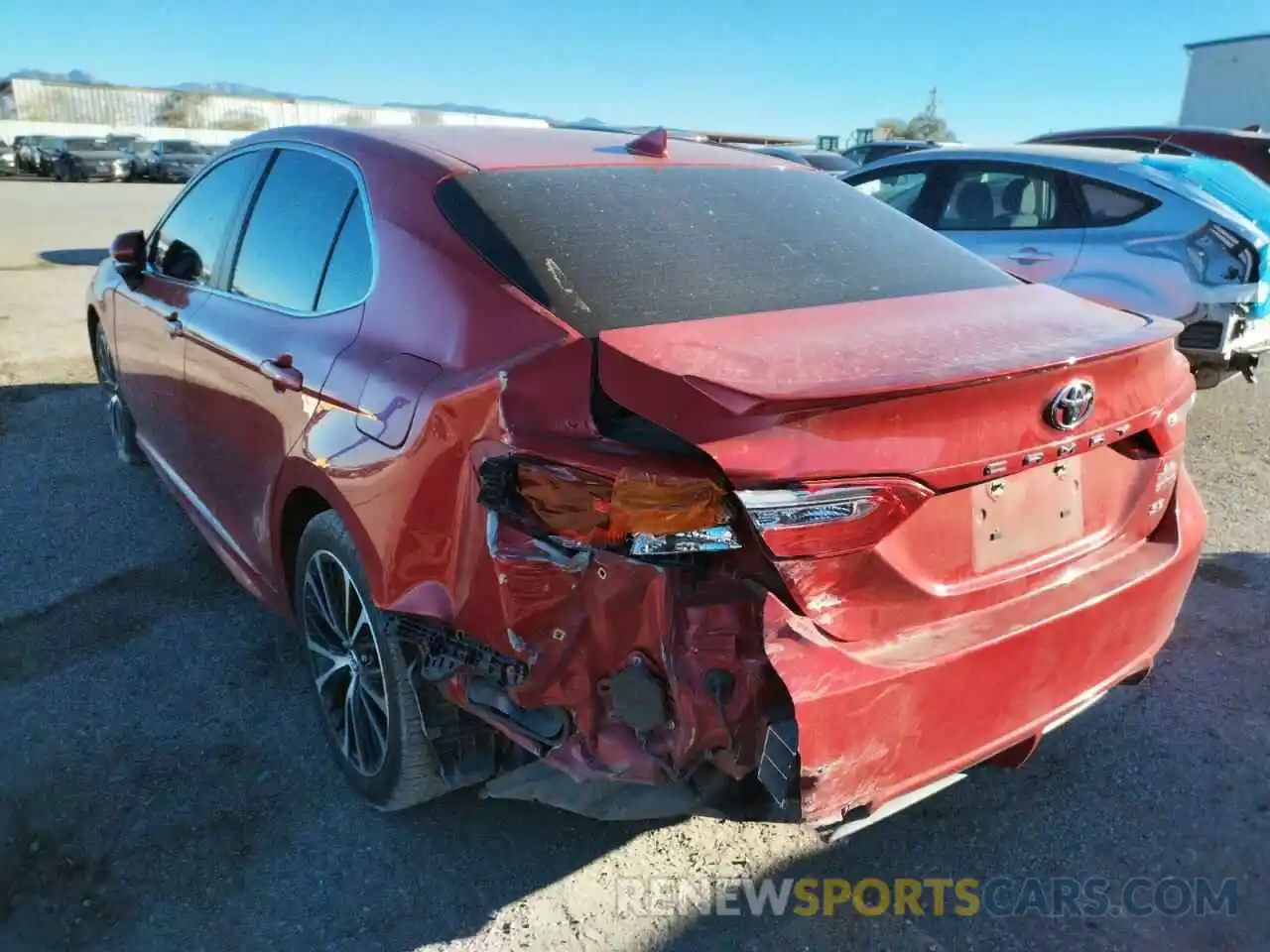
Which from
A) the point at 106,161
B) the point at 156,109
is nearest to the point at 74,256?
the point at 106,161

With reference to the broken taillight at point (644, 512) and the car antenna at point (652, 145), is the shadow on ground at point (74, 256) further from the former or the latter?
the broken taillight at point (644, 512)

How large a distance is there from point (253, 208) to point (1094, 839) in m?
3.24

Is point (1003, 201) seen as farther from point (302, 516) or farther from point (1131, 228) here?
point (302, 516)

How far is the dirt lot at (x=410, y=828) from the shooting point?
2.32 meters

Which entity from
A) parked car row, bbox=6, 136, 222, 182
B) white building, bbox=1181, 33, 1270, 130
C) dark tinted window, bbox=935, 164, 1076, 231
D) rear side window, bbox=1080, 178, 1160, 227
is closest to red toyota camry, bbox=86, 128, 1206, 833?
rear side window, bbox=1080, 178, 1160, 227

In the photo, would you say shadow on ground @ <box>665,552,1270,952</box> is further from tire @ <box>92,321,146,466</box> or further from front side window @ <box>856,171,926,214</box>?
front side window @ <box>856,171,926,214</box>

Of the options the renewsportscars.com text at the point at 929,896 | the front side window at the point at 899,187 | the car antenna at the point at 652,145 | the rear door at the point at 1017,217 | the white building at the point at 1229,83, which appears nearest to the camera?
the renewsportscars.com text at the point at 929,896

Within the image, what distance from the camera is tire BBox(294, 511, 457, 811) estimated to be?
2.41 m

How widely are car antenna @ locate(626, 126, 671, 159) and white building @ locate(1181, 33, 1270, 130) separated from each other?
3320 centimetres

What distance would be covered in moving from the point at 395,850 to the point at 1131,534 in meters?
2.06

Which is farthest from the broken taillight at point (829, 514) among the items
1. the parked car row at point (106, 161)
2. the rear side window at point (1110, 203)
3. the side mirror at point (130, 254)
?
the parked car row at point (106, 161)

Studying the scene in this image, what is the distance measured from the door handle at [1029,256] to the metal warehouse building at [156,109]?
1990 inches

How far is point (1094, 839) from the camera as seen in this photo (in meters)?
2.62

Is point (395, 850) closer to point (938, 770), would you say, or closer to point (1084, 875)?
point (938, 770)
